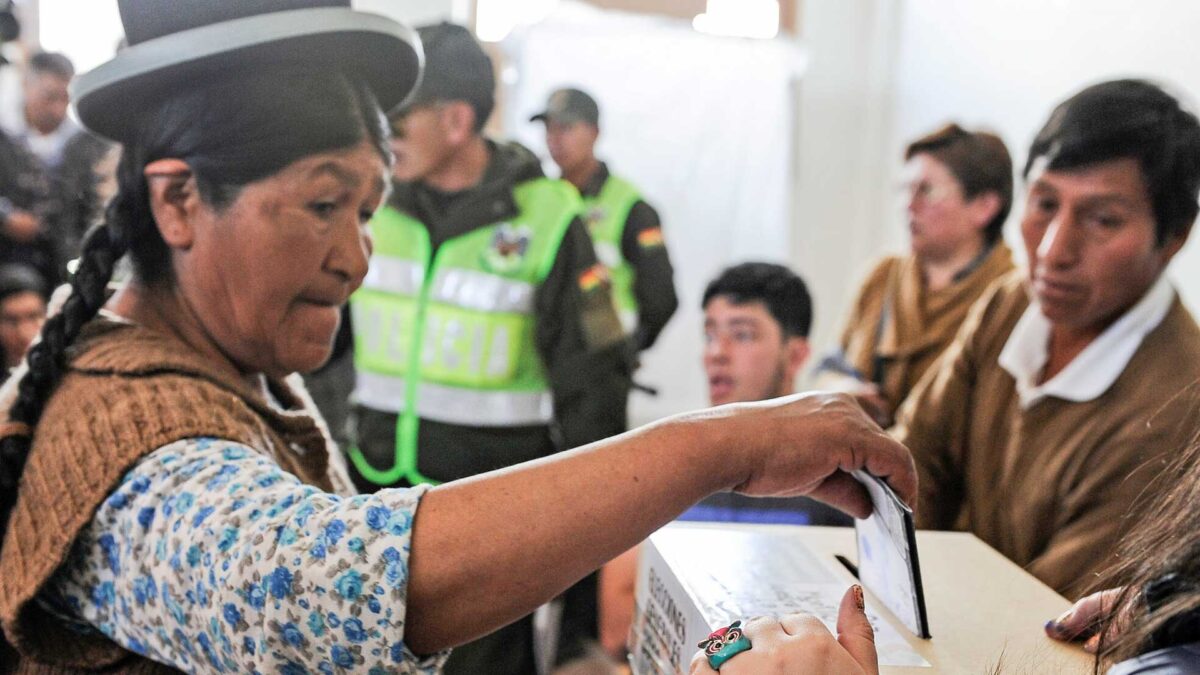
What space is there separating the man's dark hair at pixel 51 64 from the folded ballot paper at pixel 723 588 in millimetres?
3552

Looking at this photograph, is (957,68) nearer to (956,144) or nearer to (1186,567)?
(956,144)

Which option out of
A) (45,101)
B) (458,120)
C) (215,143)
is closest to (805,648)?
(215,143)

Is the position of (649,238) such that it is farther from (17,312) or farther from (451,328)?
(17,312)

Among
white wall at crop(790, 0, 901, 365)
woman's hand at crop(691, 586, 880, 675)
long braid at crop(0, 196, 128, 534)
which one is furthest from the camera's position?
white wall at crop(790, 0, 901, 365)

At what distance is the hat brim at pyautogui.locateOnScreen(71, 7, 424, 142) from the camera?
37.8 inches

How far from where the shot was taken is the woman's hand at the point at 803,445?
31.5 inches

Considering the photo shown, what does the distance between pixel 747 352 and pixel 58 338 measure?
5.07 ft

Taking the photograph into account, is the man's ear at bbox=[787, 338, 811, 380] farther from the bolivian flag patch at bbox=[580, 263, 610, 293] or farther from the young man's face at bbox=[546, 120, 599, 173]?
the young man's face at bbox=[546, 120, 599, 173]

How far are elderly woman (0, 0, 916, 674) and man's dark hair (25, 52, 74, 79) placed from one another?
318cm

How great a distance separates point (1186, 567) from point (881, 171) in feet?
13.4

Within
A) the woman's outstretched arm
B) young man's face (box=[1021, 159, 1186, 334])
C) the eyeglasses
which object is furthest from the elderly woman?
the eyeglasses

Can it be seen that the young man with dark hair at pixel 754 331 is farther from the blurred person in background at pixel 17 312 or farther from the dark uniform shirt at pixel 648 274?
the blurred person in background at pixel 17 312

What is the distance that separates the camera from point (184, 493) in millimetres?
798

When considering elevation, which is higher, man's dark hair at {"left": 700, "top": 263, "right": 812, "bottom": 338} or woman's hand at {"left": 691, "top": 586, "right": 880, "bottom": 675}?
woman's hand at {"left": 691, "top": 586, "right": 880, "bottom": 675}
